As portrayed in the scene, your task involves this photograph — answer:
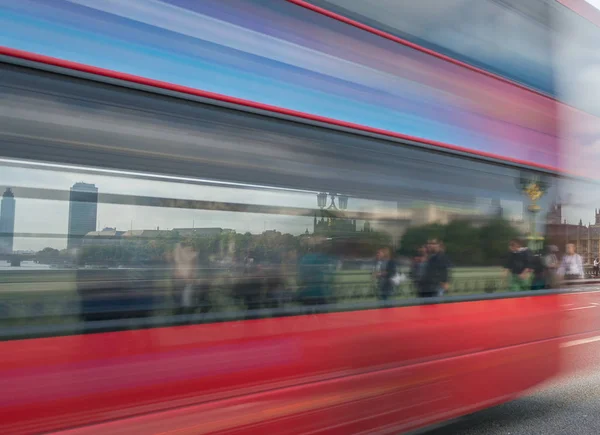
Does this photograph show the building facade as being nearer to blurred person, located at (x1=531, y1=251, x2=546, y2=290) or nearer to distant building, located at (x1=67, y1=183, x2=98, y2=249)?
blurred person, located at (x1=531, y1=251, x2=546, y2=290)

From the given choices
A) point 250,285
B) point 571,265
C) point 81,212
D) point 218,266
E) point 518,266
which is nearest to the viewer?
point 81,212

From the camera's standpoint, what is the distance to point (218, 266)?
275cm

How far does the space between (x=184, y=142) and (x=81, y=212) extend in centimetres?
56

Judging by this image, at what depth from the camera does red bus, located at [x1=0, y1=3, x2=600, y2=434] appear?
7.47ft

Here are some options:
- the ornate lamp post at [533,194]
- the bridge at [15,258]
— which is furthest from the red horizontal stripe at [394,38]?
the bridge at [15,258]

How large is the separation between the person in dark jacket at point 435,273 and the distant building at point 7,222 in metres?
2.46

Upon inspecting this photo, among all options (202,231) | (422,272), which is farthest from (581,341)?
(202,231)

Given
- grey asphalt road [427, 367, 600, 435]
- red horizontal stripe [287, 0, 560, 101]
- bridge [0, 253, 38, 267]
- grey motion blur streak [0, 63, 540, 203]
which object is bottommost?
grey asphalt road [427, 367, 600, 435]

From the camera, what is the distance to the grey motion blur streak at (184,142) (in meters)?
2.27

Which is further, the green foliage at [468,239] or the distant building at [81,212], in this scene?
the green foliage at [468,239]

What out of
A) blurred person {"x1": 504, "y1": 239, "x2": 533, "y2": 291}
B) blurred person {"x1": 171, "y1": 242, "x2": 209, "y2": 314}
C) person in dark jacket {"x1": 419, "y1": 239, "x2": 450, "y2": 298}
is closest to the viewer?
blurred person {"x1": 171, "y1": 242, "x2": 209, "y2": 314}

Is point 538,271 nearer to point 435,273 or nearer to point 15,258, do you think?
point 435,273

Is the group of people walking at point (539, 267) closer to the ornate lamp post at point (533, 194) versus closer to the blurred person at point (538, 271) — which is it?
the blurred person at point (538, 271)

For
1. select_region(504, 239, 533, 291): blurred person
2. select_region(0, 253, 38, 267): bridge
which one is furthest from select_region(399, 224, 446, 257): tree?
select_region(0, 253, 38, 267): bridge
